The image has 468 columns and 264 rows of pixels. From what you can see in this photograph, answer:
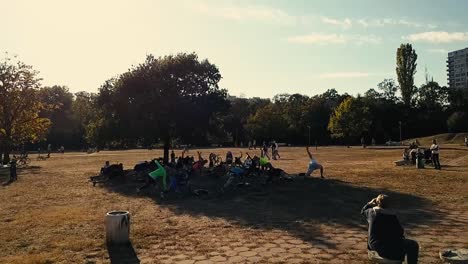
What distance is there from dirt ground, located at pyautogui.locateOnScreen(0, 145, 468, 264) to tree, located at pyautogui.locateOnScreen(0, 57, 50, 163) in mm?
24165

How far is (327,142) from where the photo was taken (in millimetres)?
88000

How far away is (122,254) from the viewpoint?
9656mm

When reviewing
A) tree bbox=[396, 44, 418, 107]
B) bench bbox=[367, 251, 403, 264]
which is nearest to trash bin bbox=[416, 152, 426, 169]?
bench bbox=[367, 251, 403, 264]

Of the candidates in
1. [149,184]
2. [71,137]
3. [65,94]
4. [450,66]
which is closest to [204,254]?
[149,184]

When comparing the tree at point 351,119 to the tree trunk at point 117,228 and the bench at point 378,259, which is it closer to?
the tree trunk at point 117,228

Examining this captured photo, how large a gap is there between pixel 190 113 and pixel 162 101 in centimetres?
197

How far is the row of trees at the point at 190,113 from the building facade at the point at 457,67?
195 ft

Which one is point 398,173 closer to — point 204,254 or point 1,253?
point 204,254

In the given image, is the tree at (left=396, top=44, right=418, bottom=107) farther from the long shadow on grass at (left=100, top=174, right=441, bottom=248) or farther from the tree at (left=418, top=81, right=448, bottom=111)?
the long shadow on grass at (left=100, top=174, right=441, bottom=248)

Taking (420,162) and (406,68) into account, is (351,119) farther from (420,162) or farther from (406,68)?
(420,162)

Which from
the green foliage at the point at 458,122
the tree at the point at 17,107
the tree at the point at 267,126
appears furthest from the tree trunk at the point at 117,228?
the green foliage at the point at 458,122

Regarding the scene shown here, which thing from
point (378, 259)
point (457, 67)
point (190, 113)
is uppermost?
point (457, 67)

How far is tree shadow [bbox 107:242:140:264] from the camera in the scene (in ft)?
30.0

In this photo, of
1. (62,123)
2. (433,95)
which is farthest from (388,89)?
(62,123)
